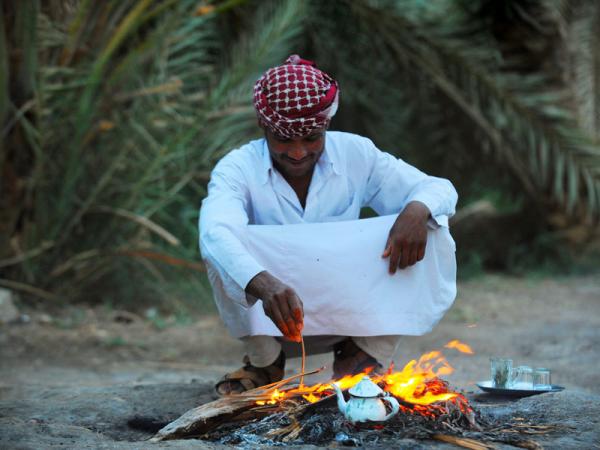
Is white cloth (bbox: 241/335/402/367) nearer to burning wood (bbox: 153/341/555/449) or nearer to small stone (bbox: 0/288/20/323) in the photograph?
burning wood (bbox: 153/341/555/449)

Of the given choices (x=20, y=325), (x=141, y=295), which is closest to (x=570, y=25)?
(x=141, y=295)

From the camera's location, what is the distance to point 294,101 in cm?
319

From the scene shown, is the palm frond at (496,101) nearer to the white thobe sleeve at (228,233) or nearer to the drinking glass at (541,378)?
the drinking glass at (541,378)

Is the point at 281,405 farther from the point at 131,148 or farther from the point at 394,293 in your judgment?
the point at 131,148

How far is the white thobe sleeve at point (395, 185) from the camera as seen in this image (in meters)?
3.38

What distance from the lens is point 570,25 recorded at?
8.35 meters

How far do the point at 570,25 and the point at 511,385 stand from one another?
18.8 feet

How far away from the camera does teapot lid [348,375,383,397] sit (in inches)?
106

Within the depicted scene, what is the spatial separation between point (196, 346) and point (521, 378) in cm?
271

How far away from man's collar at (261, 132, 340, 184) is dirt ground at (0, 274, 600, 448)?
973 millimetres

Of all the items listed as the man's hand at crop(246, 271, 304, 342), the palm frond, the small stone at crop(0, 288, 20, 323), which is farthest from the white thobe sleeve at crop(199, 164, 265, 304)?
the palm frond

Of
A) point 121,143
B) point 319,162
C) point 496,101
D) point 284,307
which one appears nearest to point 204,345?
point 121,143

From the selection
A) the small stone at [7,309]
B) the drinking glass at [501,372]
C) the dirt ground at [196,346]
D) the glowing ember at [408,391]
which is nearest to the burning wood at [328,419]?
the glowing ember at [408,391]

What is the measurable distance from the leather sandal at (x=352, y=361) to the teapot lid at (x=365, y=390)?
25.9 inches
